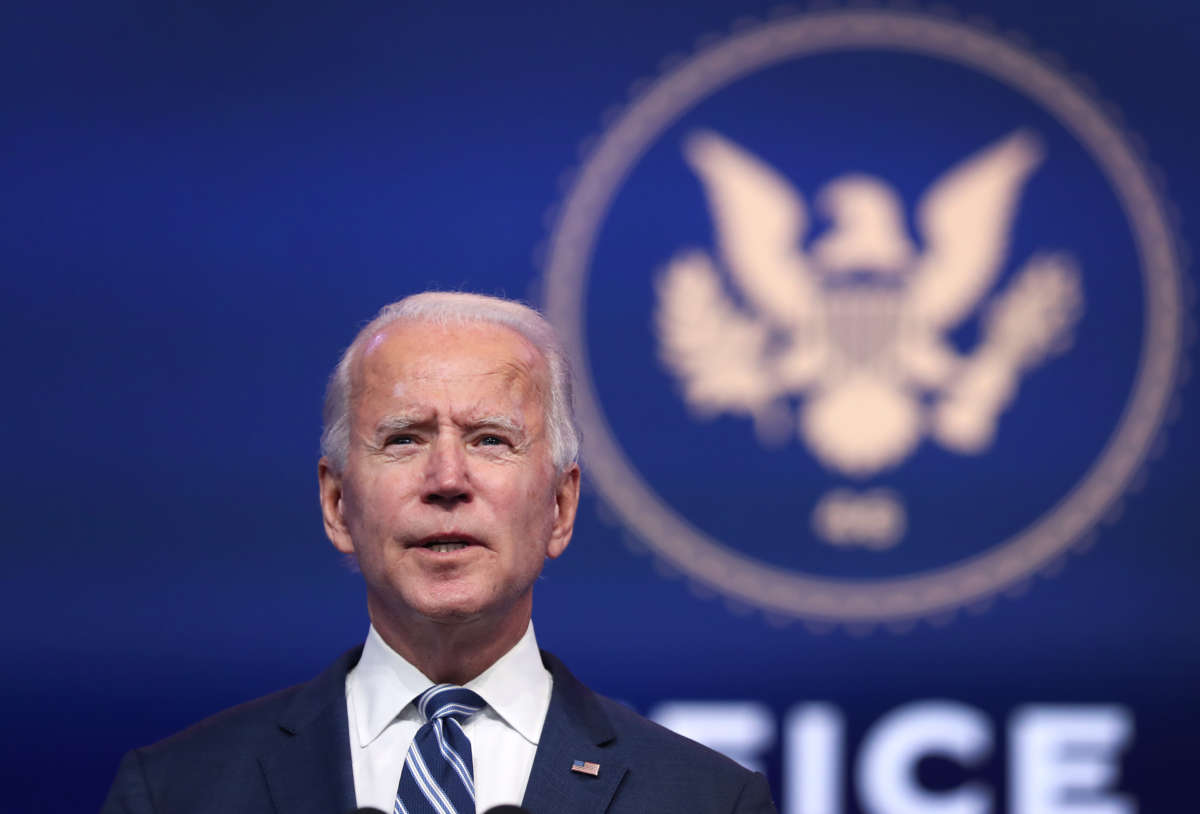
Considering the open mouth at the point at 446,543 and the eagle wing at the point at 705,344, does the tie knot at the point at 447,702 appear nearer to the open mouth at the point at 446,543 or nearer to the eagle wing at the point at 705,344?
the open mouth at the point at 446,543

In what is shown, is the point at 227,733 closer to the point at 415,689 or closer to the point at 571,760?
the point at 415,689

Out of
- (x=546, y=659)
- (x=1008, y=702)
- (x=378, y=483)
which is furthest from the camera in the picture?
(x=1008, y=702)

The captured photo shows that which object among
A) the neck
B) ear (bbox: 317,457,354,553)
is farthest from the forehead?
the neck

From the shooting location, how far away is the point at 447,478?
5.60 feet

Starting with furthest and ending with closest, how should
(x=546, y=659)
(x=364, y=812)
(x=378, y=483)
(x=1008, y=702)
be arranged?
(x=1008, y=702) < (x=546, y=659) < (x=378, y=483) < (x=364, y=812)

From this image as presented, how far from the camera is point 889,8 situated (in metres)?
3.61

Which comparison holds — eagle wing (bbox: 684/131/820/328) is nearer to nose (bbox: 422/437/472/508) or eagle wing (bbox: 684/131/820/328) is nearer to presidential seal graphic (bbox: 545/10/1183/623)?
presidential seal graphic (bbox: 545/10/1183/623)

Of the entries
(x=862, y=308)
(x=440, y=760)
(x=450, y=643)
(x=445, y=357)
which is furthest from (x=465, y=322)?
(x=862, y=308)

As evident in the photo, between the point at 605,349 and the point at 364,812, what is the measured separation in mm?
2264

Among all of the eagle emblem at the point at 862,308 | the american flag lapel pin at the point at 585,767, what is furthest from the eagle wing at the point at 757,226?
the american flag lapel pin at the point at 585,767

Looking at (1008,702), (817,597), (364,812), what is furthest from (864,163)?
(364,812)

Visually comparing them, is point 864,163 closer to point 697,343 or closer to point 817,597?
point 697,343

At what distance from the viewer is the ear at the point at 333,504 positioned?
1837mm

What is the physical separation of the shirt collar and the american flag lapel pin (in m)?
0.06
